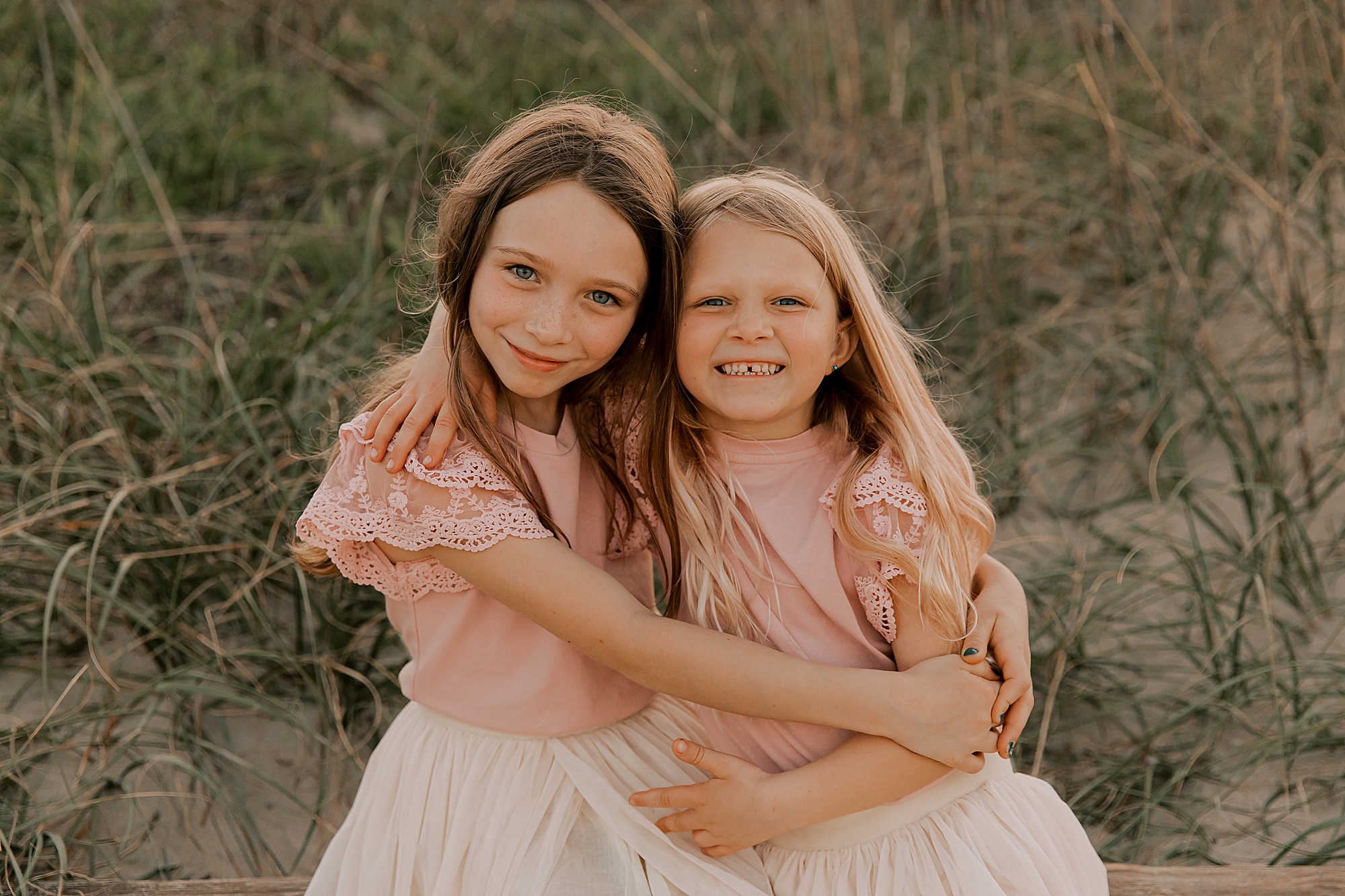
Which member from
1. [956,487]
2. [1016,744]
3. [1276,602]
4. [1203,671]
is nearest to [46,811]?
[956,487]

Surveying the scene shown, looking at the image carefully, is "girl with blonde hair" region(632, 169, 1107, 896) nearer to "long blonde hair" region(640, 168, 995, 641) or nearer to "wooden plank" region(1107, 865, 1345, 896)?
"long blonde hair" region(640, 168, 995, 641)

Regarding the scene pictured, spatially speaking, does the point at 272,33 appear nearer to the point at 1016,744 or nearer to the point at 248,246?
the point at 248,246

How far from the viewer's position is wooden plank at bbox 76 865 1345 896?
74.9 inches

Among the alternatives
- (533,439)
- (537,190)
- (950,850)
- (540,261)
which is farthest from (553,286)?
(950,850)

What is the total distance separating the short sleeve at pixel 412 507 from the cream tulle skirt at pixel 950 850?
64 cm

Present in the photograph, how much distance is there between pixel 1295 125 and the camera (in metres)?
3.61

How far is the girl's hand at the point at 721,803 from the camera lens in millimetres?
1608

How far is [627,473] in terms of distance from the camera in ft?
6.23

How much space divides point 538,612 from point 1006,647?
0.72 meters

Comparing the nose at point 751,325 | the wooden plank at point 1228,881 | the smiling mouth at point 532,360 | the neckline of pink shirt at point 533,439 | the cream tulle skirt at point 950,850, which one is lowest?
the wooden plank at point 1228,881

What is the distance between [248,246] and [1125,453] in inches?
113

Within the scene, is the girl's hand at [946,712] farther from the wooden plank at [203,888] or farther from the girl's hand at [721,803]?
the wooden plank at [203,888]

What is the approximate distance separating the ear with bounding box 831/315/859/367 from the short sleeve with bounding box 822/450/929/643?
0.66 feet

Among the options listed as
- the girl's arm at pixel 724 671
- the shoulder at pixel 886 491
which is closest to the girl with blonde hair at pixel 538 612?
the girl's arm at pixel 724 671
